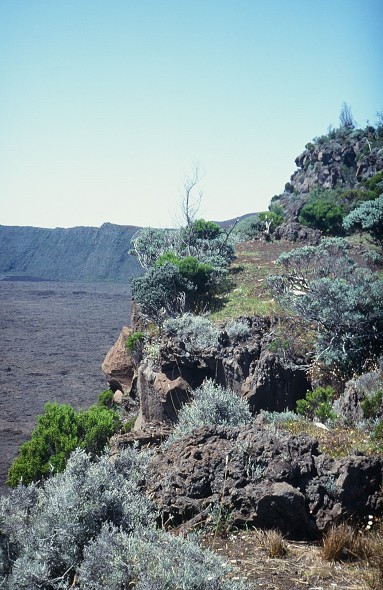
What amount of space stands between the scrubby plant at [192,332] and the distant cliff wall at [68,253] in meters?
48.7

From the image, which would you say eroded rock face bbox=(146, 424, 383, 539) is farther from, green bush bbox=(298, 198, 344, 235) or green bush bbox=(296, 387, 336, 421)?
green bush bbox=(298, 198, 344, 235)

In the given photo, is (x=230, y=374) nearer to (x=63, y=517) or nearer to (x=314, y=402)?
(x=314, y=402)

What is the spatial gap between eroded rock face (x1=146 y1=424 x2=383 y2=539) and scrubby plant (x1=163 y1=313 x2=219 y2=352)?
482 centimetres

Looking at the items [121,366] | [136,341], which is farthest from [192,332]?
[121,366]

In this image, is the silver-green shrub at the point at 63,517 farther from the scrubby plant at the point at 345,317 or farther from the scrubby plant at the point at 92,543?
the scrubby plant at the point at 345,317

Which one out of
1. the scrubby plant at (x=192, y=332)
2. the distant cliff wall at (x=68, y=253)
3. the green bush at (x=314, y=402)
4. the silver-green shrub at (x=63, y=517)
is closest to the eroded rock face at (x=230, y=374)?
the scrubby plant at (x=192, y=332)

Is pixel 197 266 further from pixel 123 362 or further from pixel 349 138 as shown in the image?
pixel 349 138

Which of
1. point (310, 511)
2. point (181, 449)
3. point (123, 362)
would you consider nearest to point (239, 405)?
point (181, 449)

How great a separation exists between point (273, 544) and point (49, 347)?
26734 mm

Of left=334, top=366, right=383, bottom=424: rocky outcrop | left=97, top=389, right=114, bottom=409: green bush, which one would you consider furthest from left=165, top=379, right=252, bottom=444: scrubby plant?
left=97, top=389, right=114, bottom=409: green bush

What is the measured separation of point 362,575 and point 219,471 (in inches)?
47.1

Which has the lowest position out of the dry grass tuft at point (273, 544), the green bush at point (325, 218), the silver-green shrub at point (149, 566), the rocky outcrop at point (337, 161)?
the dry grass tuft at point (273, 544)

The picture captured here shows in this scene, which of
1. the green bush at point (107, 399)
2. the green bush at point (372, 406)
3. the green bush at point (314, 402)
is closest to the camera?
the green bush at point (372, 406)

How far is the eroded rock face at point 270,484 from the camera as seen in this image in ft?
11.7
